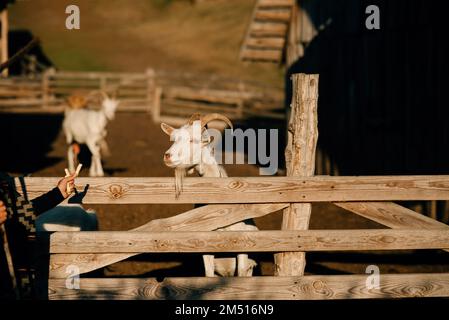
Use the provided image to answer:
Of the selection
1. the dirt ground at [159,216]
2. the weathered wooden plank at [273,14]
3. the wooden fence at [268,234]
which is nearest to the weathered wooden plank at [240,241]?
the wooden fence at [268,234]

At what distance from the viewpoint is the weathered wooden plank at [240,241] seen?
5.34 m

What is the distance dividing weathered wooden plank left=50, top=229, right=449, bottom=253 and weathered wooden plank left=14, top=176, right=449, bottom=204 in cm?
28

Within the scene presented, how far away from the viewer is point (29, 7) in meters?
69.6

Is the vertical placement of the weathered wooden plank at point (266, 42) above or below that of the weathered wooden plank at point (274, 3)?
below

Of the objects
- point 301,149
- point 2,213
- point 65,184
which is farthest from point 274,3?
point 2,213

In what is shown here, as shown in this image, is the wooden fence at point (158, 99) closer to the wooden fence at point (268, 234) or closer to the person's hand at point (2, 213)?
the wooden fence at point (268, 234)

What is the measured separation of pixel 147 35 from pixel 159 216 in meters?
55.3

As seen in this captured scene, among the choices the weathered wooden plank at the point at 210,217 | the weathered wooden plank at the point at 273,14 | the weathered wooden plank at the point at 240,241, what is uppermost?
the weathered wooden plank at the point at 273,14

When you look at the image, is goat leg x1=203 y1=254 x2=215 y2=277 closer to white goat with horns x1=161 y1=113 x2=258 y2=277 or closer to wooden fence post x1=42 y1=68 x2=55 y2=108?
white goat with horns x1=161 y1=113 x2=258 y2=277

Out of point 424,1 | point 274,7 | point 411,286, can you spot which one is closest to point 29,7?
point 274,7

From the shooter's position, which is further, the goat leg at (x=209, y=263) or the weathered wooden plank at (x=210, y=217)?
the goat leg at (x=209, y=263)
